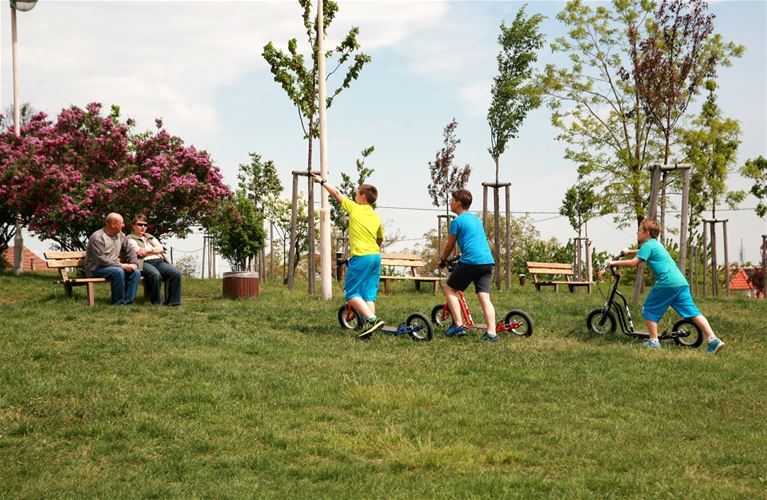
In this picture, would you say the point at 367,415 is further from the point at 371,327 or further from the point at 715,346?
the point at 715,346

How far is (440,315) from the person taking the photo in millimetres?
12312

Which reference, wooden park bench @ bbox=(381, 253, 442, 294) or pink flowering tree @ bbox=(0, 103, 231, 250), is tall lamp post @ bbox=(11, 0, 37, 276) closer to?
pink flowering tree @ bbox=(0, 103, 231, 250)

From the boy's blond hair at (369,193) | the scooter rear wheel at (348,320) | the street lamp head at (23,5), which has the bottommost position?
the scooter rear wheel at (348,320)

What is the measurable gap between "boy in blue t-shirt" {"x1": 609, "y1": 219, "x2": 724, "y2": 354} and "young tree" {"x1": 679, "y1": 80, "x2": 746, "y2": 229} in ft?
51.3

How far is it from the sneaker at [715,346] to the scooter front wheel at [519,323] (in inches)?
84.3

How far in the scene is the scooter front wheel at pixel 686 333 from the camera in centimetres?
1102

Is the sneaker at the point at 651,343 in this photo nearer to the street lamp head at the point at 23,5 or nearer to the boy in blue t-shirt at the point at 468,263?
the boy in blue t-shirt at the point at 468,263

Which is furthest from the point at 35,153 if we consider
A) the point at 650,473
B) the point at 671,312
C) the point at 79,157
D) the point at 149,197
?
the point at 650,473

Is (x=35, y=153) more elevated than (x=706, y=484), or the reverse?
(x=35, y=153)

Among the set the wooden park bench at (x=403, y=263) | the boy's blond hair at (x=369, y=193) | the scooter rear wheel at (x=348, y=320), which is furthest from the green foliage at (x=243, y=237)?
the boy's blond hair at (x=369, y=193)

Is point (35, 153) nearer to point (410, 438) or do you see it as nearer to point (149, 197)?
point (149, 197)

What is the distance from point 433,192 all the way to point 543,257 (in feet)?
14.7

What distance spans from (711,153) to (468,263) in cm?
1773

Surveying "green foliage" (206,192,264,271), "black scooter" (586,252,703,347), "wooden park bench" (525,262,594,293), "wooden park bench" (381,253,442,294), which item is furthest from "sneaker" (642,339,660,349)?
"green foliage" (206,192,264,271)
